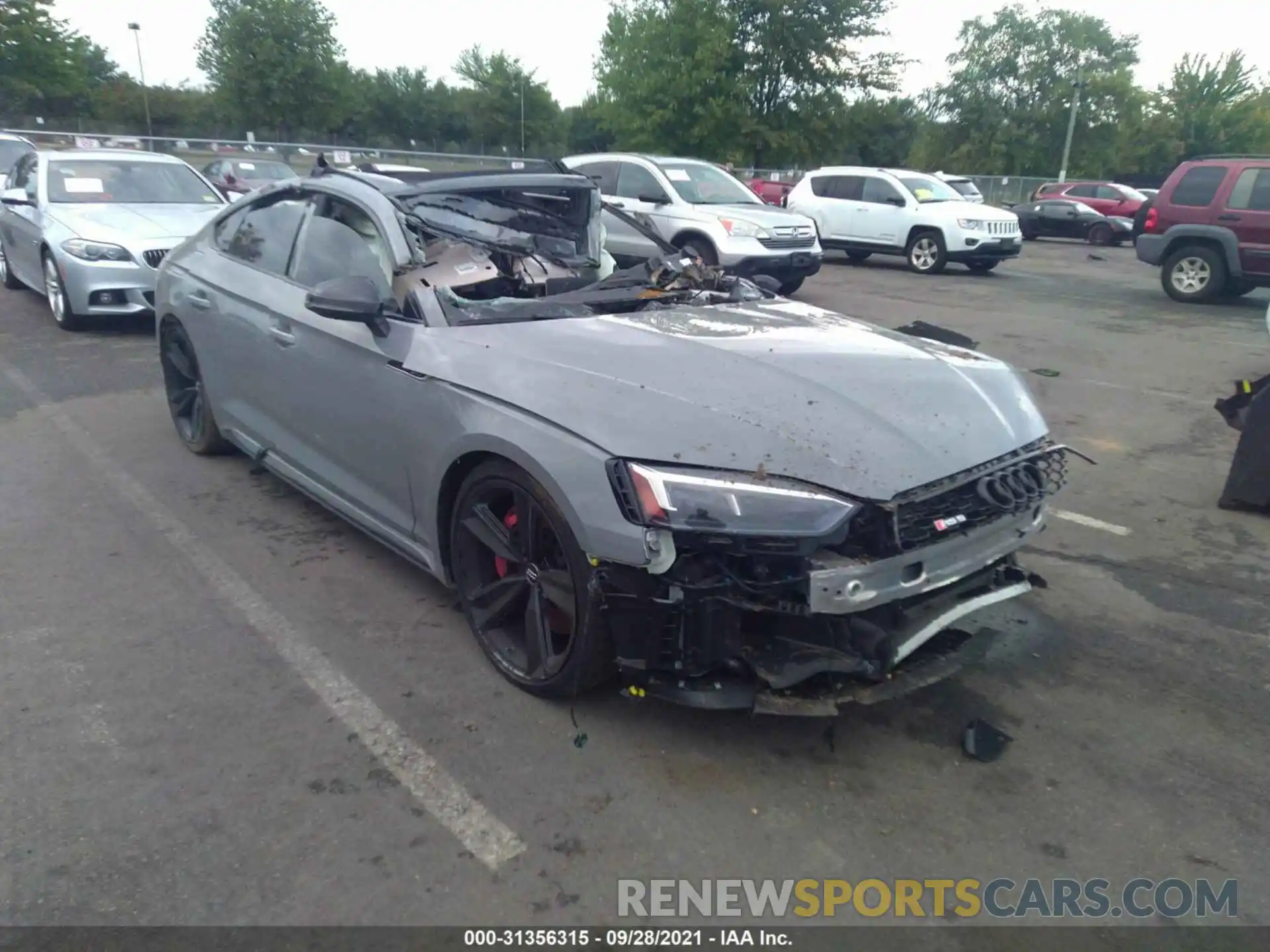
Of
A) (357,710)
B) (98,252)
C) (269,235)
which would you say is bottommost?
(357,710)

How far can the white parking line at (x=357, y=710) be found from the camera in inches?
105

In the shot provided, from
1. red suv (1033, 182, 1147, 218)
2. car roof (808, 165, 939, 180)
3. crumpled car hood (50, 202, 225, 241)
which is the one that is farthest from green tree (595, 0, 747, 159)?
crumpled car hood (50, 202, 225, 241)

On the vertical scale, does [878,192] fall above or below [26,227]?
above

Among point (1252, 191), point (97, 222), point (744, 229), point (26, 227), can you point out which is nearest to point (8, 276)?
point (26, 227)

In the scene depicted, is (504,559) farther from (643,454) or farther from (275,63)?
(275,63)

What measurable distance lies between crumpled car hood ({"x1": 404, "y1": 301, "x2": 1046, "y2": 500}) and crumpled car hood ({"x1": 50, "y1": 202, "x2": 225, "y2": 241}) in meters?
6.69

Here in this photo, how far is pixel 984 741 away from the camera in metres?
3.09

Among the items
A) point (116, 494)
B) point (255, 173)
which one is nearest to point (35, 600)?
point (116, 494)

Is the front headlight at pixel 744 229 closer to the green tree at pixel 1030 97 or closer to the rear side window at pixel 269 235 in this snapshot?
the rear side window at pixel 269 235

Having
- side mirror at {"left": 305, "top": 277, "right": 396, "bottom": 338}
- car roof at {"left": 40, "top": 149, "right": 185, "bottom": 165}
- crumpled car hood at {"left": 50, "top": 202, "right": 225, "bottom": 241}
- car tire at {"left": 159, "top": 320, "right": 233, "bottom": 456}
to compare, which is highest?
car roof at {"left": 40, "top": 149, "right": 185, "bottom": 165}

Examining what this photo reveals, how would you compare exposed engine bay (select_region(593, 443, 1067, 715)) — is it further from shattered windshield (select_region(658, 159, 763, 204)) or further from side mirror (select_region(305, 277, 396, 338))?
shattered windshield (select_region(658, 159, 763, 204))

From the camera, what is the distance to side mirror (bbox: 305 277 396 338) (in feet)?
11.7

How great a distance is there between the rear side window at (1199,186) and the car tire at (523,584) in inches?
542

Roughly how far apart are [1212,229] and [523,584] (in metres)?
13.8
